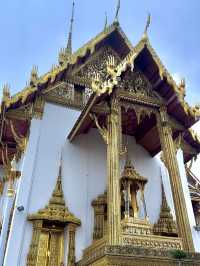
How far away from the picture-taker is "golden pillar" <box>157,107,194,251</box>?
5.95 m

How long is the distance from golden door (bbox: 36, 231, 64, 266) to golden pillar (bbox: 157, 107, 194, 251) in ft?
9.05

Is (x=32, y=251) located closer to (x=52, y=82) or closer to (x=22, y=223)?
(x=22, y=223)

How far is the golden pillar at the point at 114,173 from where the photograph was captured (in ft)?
17.6

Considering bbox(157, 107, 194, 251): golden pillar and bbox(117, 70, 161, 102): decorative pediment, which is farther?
bbox(117, 70, 161, 102): decorative pediment

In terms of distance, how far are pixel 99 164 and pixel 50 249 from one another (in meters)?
2.50

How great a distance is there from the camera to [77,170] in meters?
7.85

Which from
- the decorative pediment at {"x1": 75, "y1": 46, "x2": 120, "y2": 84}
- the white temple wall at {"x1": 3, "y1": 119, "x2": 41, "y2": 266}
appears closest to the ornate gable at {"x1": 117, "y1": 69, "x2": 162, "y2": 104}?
the decorative pediment at {"x1": 75, "y1": 46, "x2": 120, "y2": 84}

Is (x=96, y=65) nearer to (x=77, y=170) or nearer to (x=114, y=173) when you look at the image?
(x=77, y=170)

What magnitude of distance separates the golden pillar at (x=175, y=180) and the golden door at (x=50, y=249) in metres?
2.76

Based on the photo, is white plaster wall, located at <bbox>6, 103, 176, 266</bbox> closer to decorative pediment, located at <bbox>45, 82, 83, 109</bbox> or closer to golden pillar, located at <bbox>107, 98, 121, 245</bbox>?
decorative pediment, located at <bbox>45, 82, 83, 109</bbox>

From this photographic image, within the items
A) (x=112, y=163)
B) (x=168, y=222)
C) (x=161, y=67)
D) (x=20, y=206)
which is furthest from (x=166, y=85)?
(x=20, y=206)

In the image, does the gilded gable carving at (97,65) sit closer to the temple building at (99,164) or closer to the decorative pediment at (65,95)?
the temple building at (99,164)

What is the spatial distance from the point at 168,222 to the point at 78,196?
2.45m

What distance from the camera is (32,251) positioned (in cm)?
632
